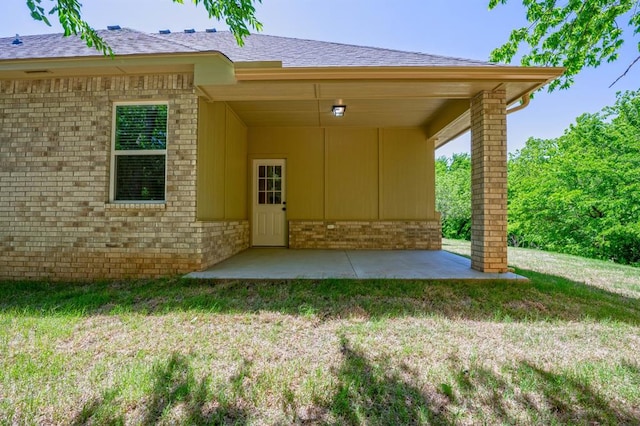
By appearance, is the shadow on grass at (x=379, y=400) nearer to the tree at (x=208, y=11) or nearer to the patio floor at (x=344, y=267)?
the patio floor at (x=344, y=267)

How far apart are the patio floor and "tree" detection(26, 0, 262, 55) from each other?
10.2 feet

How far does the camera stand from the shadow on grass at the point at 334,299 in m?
3.33

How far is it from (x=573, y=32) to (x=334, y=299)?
→ 7470 millimetres

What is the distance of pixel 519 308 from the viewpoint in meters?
3.50

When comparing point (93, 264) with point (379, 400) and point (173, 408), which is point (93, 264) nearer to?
point (173, 408)

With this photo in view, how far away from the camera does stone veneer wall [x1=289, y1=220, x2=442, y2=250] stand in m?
8.00

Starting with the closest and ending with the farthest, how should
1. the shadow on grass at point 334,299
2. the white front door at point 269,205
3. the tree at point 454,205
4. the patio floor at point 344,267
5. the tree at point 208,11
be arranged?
the tree at point 208,11 < the shadow on grass at point 334,299 < the patio floor at point 344,267 < the white front door at point 269,205 < the tree at point 454,205

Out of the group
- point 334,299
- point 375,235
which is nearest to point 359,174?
point 375,235

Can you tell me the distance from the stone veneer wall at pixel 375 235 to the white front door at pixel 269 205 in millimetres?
571

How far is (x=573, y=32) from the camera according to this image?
21.4 ft

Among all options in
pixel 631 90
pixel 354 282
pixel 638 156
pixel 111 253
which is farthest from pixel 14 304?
pixel 631 90

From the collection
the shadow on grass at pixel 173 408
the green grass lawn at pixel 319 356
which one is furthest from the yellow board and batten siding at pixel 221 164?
the shadow on grass at pixel 173 408

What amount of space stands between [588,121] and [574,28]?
15942mm

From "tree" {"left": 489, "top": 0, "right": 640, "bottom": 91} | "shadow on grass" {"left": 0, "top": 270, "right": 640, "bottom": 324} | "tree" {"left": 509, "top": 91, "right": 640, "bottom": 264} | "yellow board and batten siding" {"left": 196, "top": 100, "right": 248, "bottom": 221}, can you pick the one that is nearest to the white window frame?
"yellow board and batten siding" {"left": 196, "top": 100, "right": 248, "bottom": 221}
